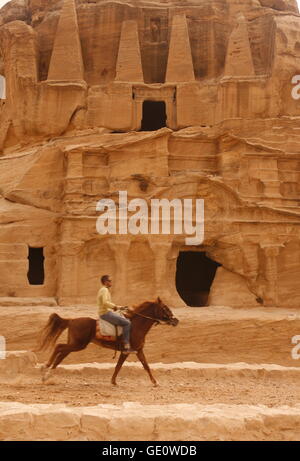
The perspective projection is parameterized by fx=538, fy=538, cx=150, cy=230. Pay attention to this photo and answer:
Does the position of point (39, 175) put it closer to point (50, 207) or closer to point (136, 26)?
point (50, 207)

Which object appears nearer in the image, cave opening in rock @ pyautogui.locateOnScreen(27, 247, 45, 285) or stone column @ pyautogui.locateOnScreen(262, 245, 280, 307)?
stone column @ pyautogui.locateOnScreen(262, 245, 280, 307)

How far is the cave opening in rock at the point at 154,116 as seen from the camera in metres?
33.0

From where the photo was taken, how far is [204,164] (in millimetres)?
26219

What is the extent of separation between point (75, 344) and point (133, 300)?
1177 centimetres

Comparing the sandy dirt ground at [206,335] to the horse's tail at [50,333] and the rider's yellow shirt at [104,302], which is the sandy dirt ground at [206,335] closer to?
the horse's tail at [50,333]

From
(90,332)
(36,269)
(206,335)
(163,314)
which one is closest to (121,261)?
(36,269)

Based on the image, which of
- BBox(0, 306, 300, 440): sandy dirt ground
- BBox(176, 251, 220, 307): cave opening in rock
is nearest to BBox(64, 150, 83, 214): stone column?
BBox(0, 306, 300, 440): sandy dirt ground

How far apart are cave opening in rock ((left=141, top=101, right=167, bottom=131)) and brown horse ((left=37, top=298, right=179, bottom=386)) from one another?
2314 cm

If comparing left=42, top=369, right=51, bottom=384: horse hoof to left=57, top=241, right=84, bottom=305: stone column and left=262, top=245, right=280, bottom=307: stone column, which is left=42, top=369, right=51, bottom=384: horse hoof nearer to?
left=57, top=241, right=84, bottom=305: stone column

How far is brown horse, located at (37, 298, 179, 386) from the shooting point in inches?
438

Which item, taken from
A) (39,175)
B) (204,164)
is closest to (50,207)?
(39,175)

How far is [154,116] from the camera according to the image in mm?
33281

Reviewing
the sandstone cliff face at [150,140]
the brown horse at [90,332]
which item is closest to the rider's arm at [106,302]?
the brown horse at [90,332]

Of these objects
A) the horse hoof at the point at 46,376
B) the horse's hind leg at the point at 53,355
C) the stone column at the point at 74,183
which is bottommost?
the horse hoof at the point at 46,376
